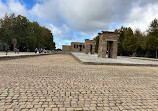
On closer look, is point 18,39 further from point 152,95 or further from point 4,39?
point 152,95

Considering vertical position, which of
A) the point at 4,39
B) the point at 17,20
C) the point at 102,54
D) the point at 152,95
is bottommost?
the point at 152,95

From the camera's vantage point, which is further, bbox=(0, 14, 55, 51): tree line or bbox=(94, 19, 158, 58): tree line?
bbox=(0, 14, 55, 51): tree line

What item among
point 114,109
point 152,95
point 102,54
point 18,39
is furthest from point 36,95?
point 18,39

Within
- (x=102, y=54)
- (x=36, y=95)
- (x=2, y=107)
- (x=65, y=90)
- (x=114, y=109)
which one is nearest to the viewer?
(x=2, y=107)

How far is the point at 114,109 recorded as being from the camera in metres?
2.89

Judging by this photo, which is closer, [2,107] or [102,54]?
[2,107]

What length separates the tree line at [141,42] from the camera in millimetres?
29755

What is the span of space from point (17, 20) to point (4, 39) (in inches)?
Answer: 290

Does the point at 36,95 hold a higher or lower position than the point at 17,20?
lower

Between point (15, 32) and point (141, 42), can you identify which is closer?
point (141, 42)

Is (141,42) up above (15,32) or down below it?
below

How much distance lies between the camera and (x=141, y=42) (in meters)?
35.3

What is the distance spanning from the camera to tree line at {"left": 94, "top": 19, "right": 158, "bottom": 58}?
97.6 feet

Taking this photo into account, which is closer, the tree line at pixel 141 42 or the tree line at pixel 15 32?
the tree line at pixel 141 42
